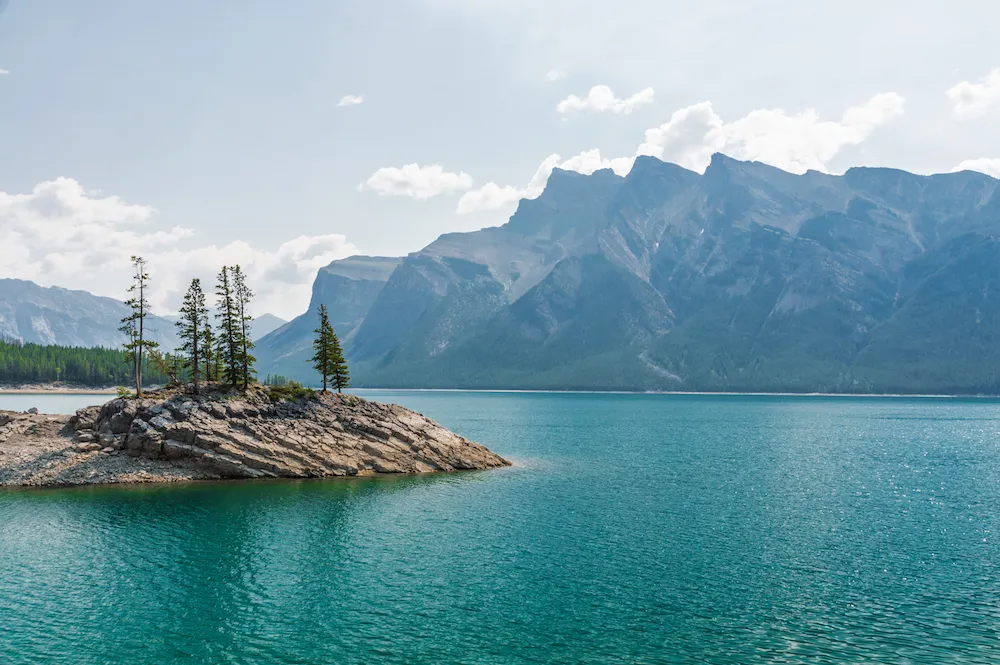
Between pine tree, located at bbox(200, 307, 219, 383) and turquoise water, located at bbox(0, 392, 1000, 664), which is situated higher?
pine tree, located at bbox(200, 307, 219, 383)

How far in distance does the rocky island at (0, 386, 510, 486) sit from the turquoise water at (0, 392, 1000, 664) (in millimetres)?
5324

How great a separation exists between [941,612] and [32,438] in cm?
9903

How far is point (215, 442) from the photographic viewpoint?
85000 mm

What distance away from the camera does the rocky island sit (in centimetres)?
8131

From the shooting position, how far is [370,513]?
6669 centimetres

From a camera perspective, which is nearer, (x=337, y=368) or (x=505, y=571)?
(x=505, y=571)

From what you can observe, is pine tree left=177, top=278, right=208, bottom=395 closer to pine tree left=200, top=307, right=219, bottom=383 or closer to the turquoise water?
pine tree left=200, top=307, right=219, bottom=383

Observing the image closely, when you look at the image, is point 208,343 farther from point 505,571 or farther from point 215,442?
point 505,571

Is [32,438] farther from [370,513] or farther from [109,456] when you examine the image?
[370,513]

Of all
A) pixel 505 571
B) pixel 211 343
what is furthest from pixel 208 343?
pixel 505 571

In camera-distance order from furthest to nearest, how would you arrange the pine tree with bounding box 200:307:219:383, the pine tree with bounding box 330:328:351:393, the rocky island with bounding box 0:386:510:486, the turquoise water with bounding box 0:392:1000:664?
the pine tree with bounding box 330:328:351:393 → the pine tree with bounding box 200:307:219:383 → the rocky island with bounding box 0:386:510:486 → the turquoise water with bounding box 0:392:1000:664

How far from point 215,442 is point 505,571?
53114 millimetres

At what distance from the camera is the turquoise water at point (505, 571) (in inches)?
1375

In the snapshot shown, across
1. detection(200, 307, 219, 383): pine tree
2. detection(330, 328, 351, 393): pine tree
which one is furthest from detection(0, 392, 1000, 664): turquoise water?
detection(330, 328, 351, 393): pine tree
